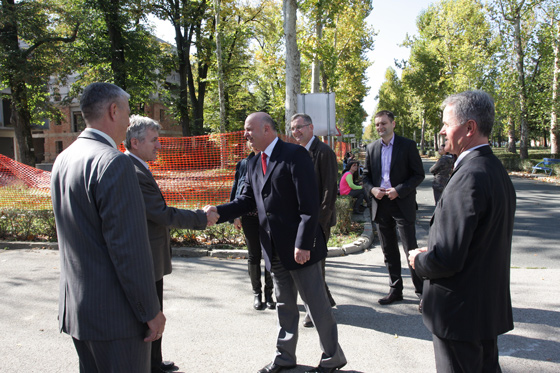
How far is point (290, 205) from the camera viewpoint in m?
3.13

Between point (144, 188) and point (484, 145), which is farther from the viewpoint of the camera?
point (144, 188)

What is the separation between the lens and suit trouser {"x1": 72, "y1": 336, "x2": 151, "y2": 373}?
185cm

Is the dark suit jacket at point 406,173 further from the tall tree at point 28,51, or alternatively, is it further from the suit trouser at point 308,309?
the tall tree at point 28,51

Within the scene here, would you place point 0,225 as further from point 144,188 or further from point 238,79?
point 238,79

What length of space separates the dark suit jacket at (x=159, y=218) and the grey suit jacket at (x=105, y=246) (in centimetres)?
104

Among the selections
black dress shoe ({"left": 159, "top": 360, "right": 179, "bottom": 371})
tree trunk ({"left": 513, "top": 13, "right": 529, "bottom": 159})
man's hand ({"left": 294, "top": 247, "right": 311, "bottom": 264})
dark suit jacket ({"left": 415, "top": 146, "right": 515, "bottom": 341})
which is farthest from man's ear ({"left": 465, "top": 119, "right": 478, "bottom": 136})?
tree trunk ({"left": 513, "top": 13, "right": 529, "bottom": 159})

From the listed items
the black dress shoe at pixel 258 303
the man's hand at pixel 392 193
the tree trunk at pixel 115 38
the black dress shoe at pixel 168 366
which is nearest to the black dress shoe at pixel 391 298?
the man's hand at pixel 392 193

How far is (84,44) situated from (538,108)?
28.6 metres

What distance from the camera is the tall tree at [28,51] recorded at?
18.5 meters

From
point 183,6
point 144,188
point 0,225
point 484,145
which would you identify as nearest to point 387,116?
point 484,145

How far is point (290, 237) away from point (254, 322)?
1722 mm

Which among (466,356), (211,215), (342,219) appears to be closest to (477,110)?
(466,356)

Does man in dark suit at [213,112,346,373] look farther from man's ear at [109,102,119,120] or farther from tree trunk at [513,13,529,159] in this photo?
tree trunk at [513,13,529,159]

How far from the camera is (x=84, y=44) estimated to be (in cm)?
2108
